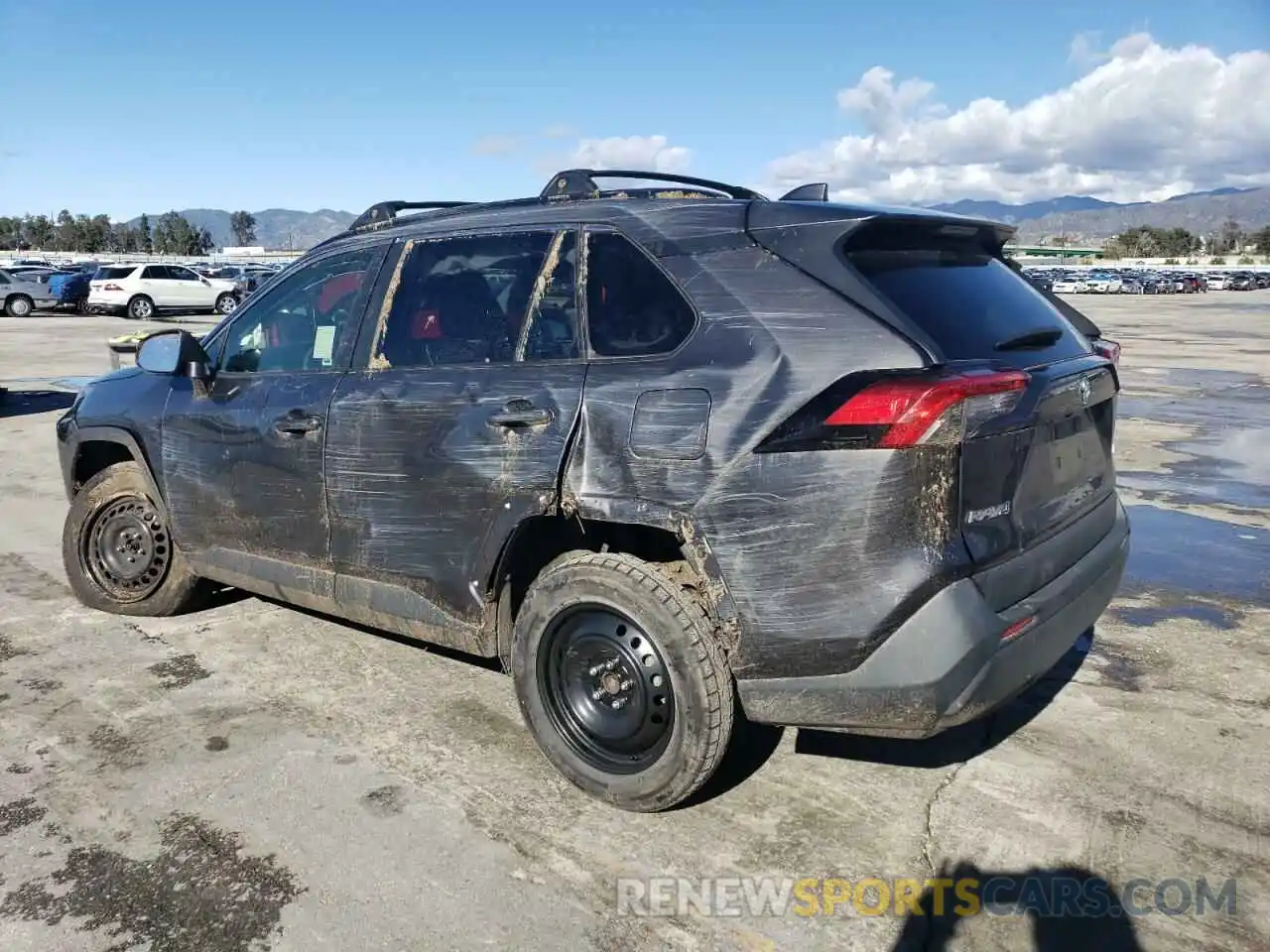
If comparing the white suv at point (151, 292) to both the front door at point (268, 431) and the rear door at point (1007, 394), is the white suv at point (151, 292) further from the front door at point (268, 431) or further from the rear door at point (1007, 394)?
the rear door at point (1007, 394)

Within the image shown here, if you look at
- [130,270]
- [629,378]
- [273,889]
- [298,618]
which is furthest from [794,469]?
[130,270]

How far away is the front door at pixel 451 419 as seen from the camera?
10.5 ft

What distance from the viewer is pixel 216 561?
4383 mm

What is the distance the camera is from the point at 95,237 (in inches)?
4594

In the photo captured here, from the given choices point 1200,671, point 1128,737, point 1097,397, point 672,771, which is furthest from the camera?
point 1200,671

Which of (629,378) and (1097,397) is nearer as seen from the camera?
(629,378)

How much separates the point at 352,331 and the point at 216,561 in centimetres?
134

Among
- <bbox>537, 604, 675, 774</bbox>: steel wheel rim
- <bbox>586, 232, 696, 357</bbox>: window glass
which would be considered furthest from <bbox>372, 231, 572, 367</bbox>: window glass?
<bbox>537, 604, 675, 774</bbox>: steel wheel rim

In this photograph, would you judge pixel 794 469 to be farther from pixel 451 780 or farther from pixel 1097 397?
pixel 451 780

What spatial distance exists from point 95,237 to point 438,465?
13287cm

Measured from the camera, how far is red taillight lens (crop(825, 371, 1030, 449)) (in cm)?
251

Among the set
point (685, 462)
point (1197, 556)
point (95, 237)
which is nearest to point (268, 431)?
point (685, 462)

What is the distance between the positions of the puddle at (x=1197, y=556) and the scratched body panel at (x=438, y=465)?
3.81 metres

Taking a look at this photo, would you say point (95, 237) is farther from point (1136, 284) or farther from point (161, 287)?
point (1136, 284)
